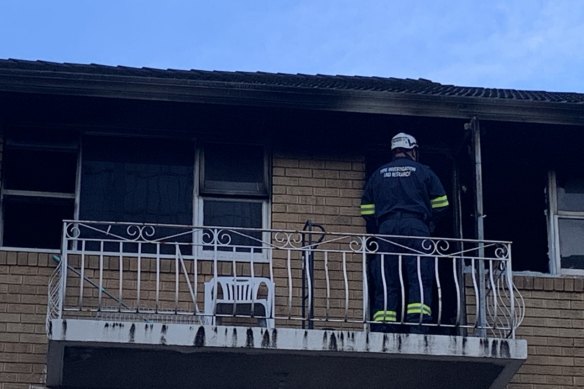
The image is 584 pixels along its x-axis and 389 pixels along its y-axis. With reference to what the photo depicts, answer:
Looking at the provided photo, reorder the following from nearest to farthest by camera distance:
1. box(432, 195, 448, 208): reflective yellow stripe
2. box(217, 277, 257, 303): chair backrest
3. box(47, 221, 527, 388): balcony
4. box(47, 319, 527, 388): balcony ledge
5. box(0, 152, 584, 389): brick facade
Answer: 1. box(47, 319, 527, 388): balcony ledge
2. box(47, 221, 527, 388): balcony
3. box(217, 277, 257, 303): chair backrest
4. box(0, 152, 584, 389): brick facade
5. box(432, 195, 448, 208): reflective yellow stripe

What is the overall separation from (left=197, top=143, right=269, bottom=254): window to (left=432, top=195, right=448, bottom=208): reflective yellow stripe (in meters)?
1.69

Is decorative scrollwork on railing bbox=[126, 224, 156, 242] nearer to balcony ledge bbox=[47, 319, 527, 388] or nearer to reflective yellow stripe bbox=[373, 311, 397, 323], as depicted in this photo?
balcony ledge bbox=[47, 319, 527, 388]

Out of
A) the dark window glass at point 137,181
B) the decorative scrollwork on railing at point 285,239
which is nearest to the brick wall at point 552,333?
the decorative scrollwork on railing at point 285,239

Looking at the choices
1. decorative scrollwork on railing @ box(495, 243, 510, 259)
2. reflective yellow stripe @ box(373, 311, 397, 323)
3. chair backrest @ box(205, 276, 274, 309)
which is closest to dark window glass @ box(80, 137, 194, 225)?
chair backrest @ box(205, 276, 274, 309)

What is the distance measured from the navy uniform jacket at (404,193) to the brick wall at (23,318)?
2.98 metres

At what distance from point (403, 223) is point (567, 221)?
2265 millimetres

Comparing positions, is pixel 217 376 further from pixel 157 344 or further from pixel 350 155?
pixel 350 155

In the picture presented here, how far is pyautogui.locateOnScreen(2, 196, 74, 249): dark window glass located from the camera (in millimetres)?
13500

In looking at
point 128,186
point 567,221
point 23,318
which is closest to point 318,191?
point 128,186

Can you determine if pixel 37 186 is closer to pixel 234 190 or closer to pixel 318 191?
pixel 234 190

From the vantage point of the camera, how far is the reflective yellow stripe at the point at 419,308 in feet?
40.9

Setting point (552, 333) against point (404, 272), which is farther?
point (552, 333)

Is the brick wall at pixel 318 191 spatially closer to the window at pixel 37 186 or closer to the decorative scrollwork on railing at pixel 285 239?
the decorative scrollwork on railing at pixel 285 239

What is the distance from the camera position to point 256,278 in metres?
12.9
